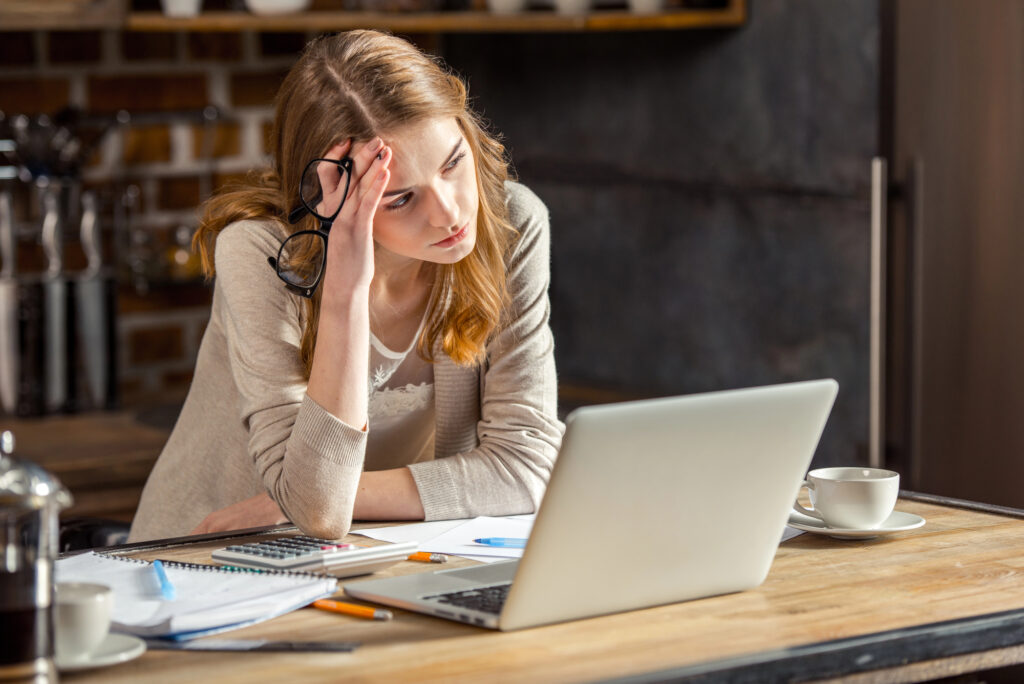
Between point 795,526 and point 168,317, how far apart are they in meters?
2.10

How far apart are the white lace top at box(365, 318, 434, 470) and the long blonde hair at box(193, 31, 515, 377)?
34mm

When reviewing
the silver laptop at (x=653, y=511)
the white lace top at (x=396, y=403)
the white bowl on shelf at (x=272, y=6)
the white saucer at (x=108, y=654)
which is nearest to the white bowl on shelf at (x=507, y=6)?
the white bowl on shelf at (x=272, y=6)

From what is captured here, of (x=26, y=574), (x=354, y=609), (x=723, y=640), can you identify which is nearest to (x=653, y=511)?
(x=723, y=640)

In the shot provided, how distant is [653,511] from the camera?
1250 mm

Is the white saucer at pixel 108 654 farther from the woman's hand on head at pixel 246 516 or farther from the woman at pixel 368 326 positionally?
the woman's hand on head at pixel 246 516

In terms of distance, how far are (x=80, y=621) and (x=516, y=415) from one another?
791 mm

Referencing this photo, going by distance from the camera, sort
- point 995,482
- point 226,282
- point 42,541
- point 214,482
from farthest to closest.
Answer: point 995,482, point 214,482, point 226,282, point 42,541

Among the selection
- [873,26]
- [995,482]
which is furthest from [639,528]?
[873,26]

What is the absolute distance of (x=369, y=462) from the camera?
6.49 ft

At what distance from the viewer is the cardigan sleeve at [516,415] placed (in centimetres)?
172

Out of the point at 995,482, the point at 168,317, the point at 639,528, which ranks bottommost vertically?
the point at 995,482

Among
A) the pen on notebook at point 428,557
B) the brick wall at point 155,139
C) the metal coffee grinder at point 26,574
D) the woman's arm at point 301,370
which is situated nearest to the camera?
the metal coffee grinder at point 26,574

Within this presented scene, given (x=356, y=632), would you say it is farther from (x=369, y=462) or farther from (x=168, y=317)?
(x=168, y=317)

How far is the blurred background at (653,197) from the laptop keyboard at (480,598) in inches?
60.7
